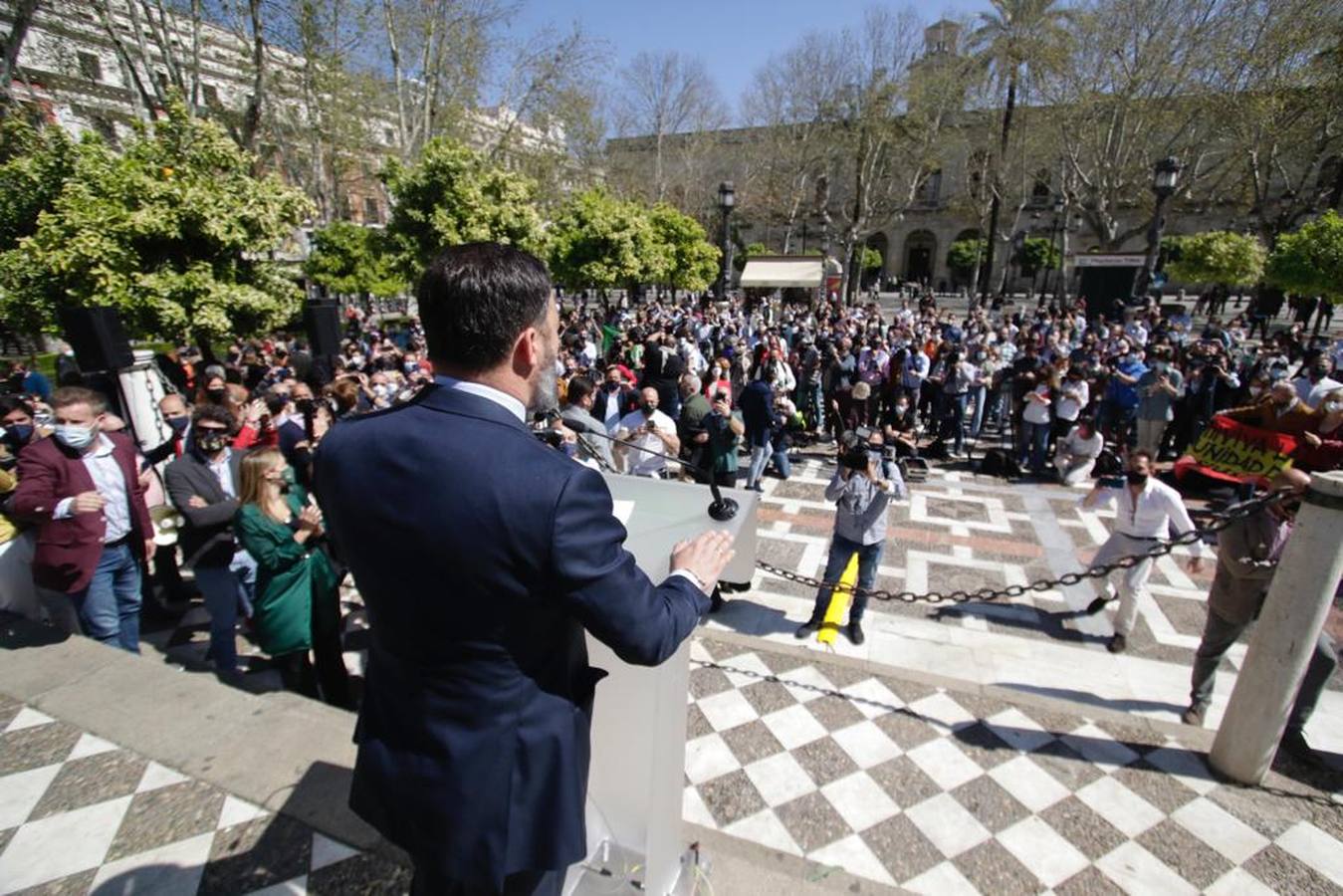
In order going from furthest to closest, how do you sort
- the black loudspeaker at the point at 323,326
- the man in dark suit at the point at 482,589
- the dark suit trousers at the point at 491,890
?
the black loudspeaker at the point at 323,326
the dark suit trousers at the point at 491,890
the man in dark suit at the point at 482,589

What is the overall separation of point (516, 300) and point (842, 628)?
4.67m

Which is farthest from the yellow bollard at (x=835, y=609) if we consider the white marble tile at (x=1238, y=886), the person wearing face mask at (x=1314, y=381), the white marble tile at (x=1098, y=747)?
the person wearing face mask at (x=1314, y=381)

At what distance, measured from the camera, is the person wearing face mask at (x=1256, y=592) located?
3486mm

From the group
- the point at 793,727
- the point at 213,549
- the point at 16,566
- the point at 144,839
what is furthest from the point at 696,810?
the point at 16,566

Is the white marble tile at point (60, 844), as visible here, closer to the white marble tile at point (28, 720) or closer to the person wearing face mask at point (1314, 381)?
the white marble tile at point (28, 720)

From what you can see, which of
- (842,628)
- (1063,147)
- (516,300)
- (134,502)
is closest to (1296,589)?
(842,628)

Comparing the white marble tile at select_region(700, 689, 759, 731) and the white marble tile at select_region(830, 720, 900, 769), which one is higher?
the white marble tile at select_region(830, 720, 900, 769)

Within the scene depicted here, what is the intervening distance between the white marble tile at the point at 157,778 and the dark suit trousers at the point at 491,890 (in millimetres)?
1665

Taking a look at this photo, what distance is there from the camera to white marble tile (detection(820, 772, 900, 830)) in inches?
124

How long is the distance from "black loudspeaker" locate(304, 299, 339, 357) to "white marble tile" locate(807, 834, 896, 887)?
1086cm

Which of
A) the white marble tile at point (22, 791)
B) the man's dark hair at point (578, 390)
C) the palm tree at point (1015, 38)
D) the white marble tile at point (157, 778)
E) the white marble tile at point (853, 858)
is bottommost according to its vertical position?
the white marble tile at point (853, 858)

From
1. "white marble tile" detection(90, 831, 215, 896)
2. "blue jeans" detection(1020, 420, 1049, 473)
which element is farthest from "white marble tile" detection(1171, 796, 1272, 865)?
"blue jeans" detection(1020, 420, 1049, 473)

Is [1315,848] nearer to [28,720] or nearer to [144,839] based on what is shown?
[144,839]

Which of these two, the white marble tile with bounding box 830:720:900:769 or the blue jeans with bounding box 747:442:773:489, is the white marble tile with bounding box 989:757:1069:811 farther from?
the blue jeans with bounding box 747:442:773:489
